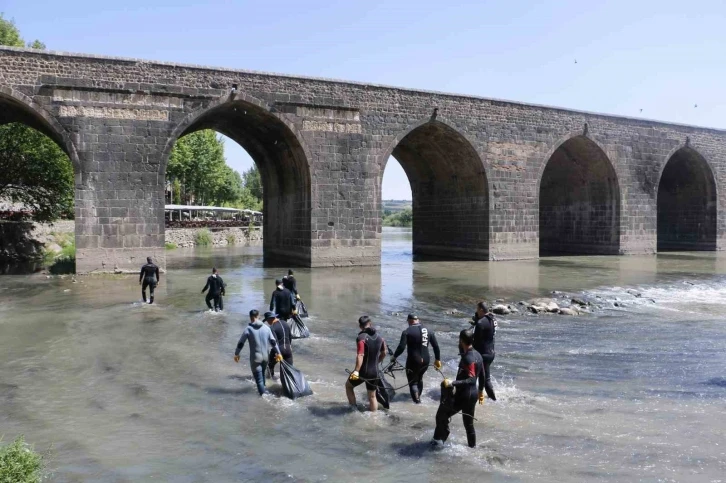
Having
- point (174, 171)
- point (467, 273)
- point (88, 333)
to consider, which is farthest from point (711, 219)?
point (174, 171)

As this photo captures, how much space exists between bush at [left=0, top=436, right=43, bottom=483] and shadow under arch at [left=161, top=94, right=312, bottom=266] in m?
17.2

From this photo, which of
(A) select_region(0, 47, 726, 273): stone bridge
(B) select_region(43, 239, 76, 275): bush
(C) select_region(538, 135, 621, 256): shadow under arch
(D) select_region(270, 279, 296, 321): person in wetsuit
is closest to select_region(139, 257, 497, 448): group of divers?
(D) select_region(270, 279, 296, 321): person in wetsuit

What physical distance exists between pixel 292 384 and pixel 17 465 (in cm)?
367

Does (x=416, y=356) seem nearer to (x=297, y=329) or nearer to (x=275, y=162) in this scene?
(x=297, y=329)

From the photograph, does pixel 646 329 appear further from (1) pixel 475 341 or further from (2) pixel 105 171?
(2) pixel 105 171

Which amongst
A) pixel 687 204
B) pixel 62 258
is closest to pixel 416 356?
pixel 62 258

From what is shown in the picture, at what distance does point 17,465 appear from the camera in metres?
4.04

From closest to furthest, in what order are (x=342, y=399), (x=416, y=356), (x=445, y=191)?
(x=416, y=356)
(x=342, y=399)
(x=445, y=191)

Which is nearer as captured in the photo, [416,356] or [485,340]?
[416,356]

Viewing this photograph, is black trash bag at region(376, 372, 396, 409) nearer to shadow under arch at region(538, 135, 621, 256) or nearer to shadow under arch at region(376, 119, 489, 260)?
shadow under arch at region(376, 119, 489, 260)

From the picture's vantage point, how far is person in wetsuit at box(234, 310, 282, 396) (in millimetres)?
7600

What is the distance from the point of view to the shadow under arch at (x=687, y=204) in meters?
34.2

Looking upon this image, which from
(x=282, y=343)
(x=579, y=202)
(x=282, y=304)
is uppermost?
(x=579, y=202)

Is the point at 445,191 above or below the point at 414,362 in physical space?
above
